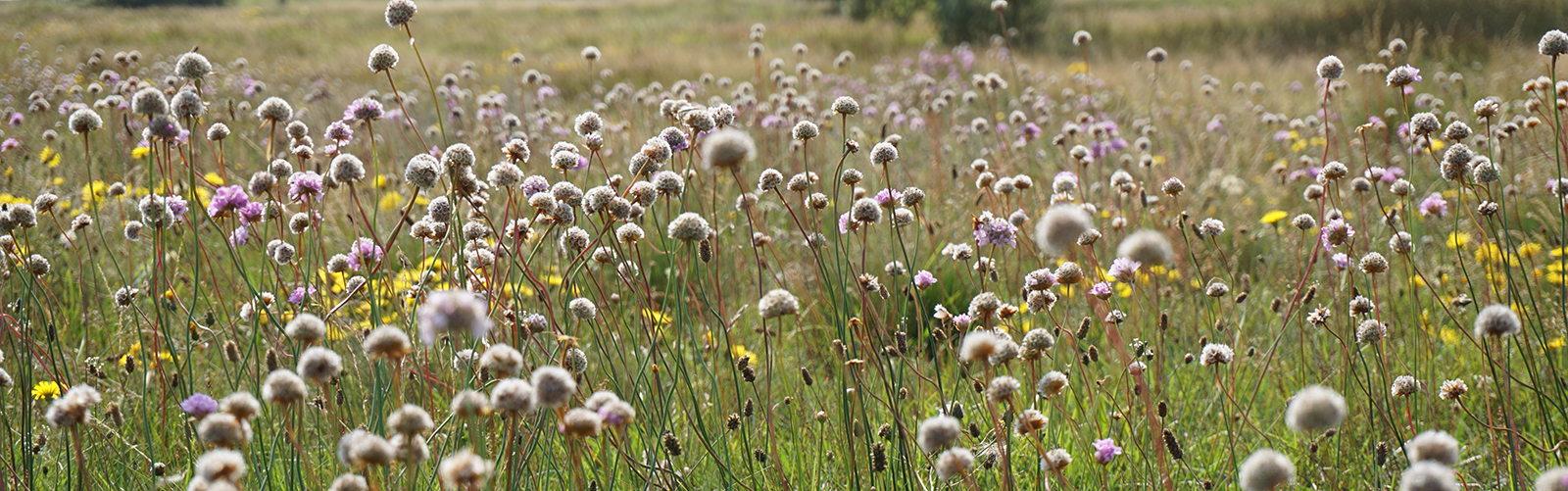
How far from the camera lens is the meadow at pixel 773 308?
63.3 inches

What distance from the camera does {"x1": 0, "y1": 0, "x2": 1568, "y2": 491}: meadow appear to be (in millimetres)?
1607

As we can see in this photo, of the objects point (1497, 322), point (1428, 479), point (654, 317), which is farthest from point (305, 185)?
point (1497, 322)

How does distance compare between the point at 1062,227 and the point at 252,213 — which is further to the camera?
the point at 252,213

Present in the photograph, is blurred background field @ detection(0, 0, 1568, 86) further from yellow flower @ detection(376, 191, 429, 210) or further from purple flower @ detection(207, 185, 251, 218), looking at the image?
purple flower @ detection(207, 185, 251, 218)

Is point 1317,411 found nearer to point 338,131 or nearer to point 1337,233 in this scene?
point 1337,233

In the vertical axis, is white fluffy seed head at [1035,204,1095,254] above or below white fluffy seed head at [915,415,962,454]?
above

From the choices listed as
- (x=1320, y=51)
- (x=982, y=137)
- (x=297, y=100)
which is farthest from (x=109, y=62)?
(x=1320, y=51)

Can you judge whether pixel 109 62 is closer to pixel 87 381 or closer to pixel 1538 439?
pixel 87 381

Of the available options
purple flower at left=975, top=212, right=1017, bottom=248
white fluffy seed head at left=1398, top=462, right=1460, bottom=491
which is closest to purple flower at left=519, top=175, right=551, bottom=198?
purple flower at left=975, top=212, right=1017, bottom=248

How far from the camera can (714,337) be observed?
9.30 ft

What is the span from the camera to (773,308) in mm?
1356

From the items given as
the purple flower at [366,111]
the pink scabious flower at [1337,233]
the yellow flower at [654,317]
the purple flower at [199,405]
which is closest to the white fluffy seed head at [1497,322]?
the pink scabious flower at [1337,233]

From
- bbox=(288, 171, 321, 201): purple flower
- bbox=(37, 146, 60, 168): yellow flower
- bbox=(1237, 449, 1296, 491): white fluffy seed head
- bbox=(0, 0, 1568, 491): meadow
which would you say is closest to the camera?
bbox=(1237, 449, 1296, 491): white fluffy seed head

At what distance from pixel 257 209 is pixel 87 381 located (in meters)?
0.79
